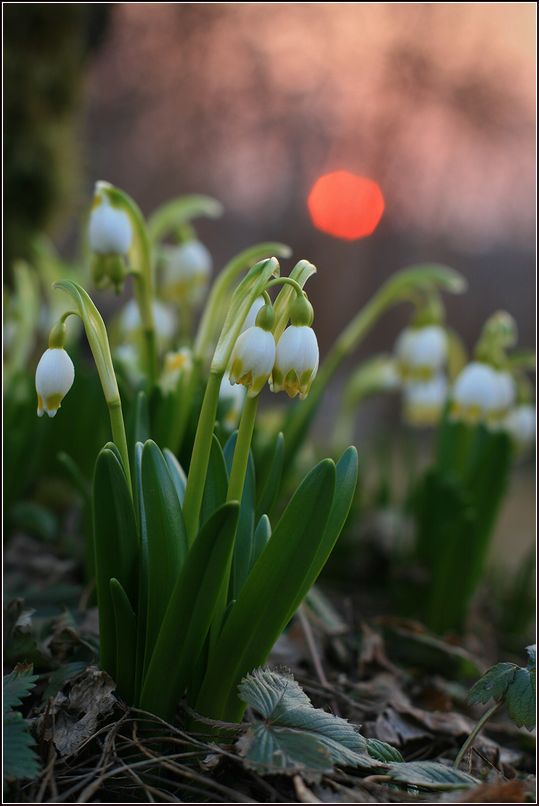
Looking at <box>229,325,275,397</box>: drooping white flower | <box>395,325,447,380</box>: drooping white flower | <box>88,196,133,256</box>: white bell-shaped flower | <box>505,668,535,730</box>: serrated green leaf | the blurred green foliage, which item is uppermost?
the blurred green foliage

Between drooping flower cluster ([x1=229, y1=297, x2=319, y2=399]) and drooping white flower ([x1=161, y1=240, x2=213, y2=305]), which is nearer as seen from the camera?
drooping flower cluster ([x1=229, y1=297, x2=319, y2=399])

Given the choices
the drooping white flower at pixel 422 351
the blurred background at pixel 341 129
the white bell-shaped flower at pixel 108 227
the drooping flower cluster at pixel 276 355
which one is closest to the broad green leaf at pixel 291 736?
the drooping flower cluster at pixel 276 355

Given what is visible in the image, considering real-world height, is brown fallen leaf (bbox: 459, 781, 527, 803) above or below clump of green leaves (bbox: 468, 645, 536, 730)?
below

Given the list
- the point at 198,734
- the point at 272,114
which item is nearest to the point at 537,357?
the point at 198,734

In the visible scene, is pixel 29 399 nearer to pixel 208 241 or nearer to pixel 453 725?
pixel 453 725

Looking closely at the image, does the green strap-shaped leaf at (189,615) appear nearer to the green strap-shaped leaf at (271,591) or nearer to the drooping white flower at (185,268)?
the green strap-shaped leaf at (271,591)

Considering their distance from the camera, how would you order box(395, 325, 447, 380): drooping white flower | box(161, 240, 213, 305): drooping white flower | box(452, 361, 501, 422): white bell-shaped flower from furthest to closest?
1. box(161, 240, 213, 305): drooping white flower
2. box(395, 325, 447, 380): drooping white flower
3. box(452, 361, 501, 422): white bell-shaped flower

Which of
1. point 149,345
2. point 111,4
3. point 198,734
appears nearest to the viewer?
point 198,734

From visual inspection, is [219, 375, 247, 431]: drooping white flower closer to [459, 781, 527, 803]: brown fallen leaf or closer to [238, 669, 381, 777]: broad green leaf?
[238, 669, 381, 777]: broad green leaf

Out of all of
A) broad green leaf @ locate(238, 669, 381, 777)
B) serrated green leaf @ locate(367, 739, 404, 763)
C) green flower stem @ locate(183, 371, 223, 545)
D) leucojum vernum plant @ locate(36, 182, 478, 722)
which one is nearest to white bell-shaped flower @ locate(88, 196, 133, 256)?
leucojum vernum plant @ locate(36, 182, 478, 722)
